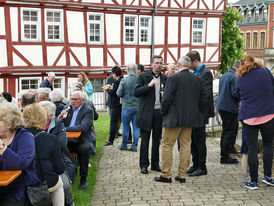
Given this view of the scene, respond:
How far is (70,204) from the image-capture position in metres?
5.38

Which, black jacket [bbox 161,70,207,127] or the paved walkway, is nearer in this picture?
the paved walkway

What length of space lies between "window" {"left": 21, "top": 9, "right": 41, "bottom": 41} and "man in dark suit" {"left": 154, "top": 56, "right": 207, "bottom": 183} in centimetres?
1418

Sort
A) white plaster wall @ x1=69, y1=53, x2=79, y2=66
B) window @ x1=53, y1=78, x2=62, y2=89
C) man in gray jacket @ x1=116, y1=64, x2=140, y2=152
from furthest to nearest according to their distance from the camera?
window @ x1=53, y1=78, x2=62, y2=89 → white plaster wall @ x1=69, y1=53, x2=79, y2=66 → man in gray jacket @ x1=116, y1=64, x2=140, y2=152

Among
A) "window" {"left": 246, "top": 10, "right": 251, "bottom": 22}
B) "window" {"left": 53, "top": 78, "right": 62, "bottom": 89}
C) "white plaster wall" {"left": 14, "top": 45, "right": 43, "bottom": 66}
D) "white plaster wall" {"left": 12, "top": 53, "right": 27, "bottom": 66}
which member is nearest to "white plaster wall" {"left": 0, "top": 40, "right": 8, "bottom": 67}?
"white plaster wall" {"left": 12, "top": 53, "right": 27, "bottom": 66}

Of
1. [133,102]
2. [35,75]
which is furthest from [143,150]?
[35,75]

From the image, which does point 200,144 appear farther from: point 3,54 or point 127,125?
point 3,54

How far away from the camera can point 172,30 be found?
Answer: 24656mm

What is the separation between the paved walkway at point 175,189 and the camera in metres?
5.91

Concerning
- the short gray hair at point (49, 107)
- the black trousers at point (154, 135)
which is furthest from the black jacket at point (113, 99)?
the short gray hair at point (49, 107)

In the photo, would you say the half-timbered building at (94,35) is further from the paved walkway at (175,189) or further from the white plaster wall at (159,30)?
the paved walkway at (175,189)

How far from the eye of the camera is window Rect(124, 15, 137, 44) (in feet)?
75.7

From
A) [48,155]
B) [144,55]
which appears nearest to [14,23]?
[144,55]

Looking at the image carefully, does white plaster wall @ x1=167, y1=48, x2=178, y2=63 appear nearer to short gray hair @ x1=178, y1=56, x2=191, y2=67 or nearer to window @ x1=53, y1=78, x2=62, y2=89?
window @ x1=53, y1=78, x2=62, y2=89

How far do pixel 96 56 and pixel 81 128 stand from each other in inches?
609
